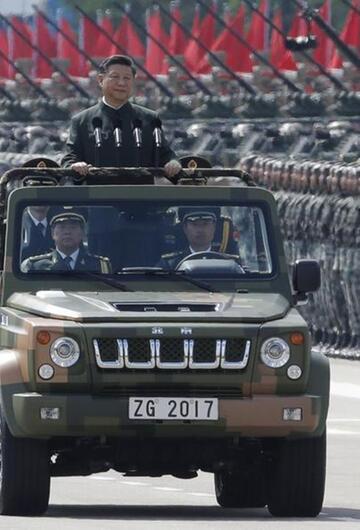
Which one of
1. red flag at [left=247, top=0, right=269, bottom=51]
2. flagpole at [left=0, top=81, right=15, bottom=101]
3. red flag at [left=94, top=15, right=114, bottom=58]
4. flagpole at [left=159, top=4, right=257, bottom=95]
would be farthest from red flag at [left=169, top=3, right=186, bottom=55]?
flagpole at [left=0, top=81, right=15, bottom=101]

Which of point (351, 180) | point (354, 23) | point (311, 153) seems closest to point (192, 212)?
point (351, 180)

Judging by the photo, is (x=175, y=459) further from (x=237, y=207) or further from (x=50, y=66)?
(x=50, y=66)

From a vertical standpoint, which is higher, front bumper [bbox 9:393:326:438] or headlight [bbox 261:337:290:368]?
headlight [bbox 261:337:290:368]

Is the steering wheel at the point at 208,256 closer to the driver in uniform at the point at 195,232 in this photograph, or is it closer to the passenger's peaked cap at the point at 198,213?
the driver in uniform at the point at 195,232

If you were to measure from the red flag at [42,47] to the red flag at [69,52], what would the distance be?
32 cm

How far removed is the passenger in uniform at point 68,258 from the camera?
620 inches

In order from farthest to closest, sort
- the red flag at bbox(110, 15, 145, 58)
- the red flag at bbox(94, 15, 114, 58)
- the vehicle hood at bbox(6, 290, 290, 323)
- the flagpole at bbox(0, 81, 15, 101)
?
the flagpole at bbox(0, 81, 15, 101) < the red flag at bbox(94, 15, 114, 58) < the red flag at bbox(110, 15, 145, 58) < the vehicle hood at bbox(6, 290, 290, 323)

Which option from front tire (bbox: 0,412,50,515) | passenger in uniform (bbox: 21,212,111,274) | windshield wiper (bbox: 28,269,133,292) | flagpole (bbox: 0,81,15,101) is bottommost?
front tire (bbox: 0,412,50,515)

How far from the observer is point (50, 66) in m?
83.9

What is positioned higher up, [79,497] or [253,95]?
Answer: [253,95]

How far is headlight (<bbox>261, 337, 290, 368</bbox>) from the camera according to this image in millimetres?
14922

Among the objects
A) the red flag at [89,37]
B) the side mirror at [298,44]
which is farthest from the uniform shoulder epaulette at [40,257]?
the red flag at [89,37]

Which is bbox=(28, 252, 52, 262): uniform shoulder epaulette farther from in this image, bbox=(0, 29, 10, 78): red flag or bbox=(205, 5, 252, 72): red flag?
bbox=(0, 29, 10, 78): red flag

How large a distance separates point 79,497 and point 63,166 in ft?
6.41
